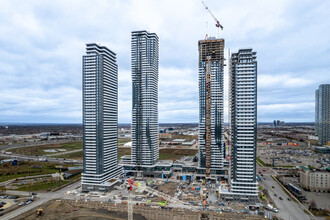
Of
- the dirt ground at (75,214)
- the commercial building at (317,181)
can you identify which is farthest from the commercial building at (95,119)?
the commercial building at (317,181)

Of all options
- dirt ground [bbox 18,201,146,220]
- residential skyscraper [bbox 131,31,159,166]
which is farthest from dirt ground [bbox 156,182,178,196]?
dirt ground [bbox 18,201,146,220]

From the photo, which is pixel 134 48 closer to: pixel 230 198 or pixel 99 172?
pixel 99 172

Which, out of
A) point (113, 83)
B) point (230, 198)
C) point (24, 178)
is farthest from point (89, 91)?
point (230, 198)

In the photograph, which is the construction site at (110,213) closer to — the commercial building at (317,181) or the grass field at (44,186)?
the grass field at (44,186)

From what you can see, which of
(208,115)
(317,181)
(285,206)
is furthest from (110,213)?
(317,181)

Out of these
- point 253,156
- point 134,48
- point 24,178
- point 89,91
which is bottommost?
point 24,178

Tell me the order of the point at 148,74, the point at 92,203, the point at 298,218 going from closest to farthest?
the point at 298,218
the point at 92,203
the point at 148,74

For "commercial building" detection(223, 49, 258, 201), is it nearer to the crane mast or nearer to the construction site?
the construction site
